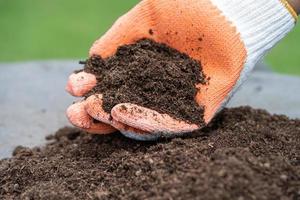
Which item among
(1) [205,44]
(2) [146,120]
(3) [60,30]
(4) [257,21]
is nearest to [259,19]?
(4) [257,21]

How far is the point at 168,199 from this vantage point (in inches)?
46.3

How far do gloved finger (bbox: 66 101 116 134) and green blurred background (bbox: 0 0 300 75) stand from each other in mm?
2310

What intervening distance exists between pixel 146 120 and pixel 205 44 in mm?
371

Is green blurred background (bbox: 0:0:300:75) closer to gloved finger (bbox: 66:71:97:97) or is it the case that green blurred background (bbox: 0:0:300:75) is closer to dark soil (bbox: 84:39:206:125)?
gloved finger (bbox: 66:71:97:97)

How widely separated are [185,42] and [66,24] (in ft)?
9.25

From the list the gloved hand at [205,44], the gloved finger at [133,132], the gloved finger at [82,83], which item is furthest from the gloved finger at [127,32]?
the gloved finger at [133,132]

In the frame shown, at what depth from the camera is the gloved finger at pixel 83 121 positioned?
5.24 feet

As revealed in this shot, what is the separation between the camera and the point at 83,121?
5.23 ft

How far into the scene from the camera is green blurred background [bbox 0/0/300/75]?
12.9 ft

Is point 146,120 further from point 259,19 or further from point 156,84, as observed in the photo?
point 259,19

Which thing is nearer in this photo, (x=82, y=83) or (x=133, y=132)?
(x=133, y=132)

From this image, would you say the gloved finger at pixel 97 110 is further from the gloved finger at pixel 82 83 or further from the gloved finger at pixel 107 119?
the gloved finger at pixel 82 83

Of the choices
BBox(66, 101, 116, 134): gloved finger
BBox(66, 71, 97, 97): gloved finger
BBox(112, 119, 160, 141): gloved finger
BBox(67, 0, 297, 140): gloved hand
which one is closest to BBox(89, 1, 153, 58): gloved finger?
BBox(67, 0, 297, 140): gloved hand

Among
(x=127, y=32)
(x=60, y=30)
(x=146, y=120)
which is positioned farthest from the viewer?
(x=60, y=30)
